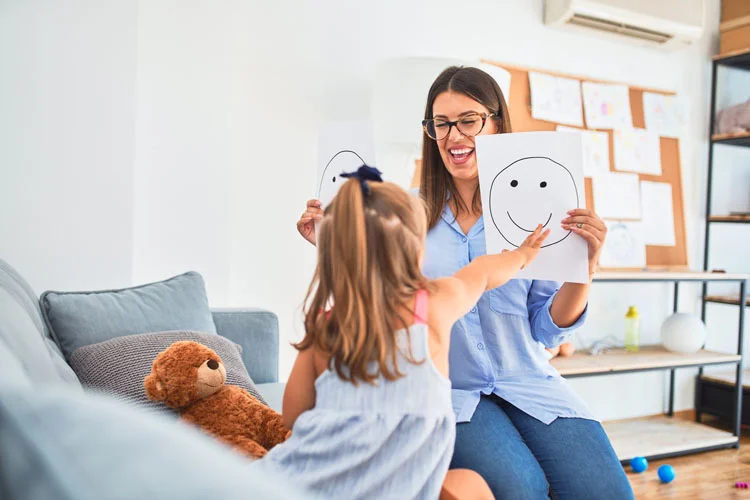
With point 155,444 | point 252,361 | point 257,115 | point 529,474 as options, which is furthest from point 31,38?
point 155,444

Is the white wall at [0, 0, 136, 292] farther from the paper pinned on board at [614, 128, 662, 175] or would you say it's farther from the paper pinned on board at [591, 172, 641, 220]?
the paper pinned on board at [614, 128, 662, 175]

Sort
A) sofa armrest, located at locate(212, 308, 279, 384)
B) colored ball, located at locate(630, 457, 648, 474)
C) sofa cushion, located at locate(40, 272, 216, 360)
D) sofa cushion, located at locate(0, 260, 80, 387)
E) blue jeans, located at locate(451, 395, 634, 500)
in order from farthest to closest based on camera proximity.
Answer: colored ball, located at locate(630, 457, 648, 474) → sofa armrest, located at locate(212, 308, 279, 384) → sofa cushion, located at locate(40, 272, 216, 360) → blue jeans, located at locate(451, 395, 634, 500) → sofa cushion, located at locate(0, 260, 80, 387)

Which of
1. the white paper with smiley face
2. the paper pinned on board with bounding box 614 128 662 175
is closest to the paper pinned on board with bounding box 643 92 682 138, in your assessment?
the paper pinned on board with bounding box 614 128 662 175

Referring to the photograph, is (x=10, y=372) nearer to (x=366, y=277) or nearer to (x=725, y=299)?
(x=366, y=277)

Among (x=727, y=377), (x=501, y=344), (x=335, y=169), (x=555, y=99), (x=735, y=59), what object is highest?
(x=735, y=59)

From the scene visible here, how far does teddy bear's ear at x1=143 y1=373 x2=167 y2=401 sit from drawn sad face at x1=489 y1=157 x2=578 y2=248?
707mm

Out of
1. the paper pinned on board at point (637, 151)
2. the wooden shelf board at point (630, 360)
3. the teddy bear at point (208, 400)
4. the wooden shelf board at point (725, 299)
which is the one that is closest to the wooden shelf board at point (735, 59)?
the paper pinned on board at point (637, 151)

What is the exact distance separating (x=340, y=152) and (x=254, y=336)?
797mm

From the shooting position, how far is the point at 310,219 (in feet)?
4.74

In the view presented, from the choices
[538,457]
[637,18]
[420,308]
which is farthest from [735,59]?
[420,308]

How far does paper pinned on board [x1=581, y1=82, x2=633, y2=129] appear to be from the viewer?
3369 mm

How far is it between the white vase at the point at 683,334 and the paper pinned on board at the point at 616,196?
0.56 meters

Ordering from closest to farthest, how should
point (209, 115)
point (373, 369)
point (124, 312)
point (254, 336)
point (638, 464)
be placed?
point (373, 369) → point (124, 312) → point (254, 336) → point (209, 115) → point (638, 464)

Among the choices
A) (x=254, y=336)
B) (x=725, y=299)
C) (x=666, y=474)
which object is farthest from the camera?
(x=725, y=299)
